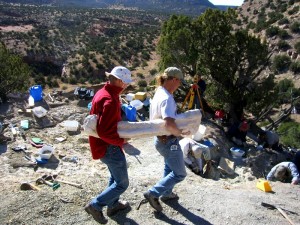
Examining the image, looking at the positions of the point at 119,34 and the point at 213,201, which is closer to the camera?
the point at 213,201

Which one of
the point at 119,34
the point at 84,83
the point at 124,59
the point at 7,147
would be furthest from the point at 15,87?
the point at 119,34

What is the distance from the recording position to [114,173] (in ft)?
14.0

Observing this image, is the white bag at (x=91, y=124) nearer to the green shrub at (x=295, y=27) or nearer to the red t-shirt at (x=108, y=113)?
the red t-shirt at (x=108, y=113)

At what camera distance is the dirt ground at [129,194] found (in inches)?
191

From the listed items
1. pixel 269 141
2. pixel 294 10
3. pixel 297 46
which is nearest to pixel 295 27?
pixel 297 46

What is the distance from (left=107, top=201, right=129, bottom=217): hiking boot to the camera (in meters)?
4.77

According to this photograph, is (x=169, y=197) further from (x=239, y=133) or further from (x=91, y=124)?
(x=239, y=133)

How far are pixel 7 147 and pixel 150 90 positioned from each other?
27.4ft

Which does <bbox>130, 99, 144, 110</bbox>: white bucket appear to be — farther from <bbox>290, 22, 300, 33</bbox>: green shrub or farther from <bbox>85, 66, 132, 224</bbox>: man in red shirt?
<bbox>290, 22, 300, 33</bbox>: green shrub

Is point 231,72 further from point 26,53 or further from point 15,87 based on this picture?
point 26,53

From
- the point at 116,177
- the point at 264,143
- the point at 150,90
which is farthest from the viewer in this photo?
the point at 150,90

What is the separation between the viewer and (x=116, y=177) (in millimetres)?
4285

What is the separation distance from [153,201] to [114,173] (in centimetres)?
81

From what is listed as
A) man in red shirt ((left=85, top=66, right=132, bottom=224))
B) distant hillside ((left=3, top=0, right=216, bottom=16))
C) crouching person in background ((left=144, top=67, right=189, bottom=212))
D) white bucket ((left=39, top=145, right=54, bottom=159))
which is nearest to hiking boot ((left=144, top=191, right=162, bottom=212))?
crouching person in background ((left=144, top=67, right=189, bottom=212))
